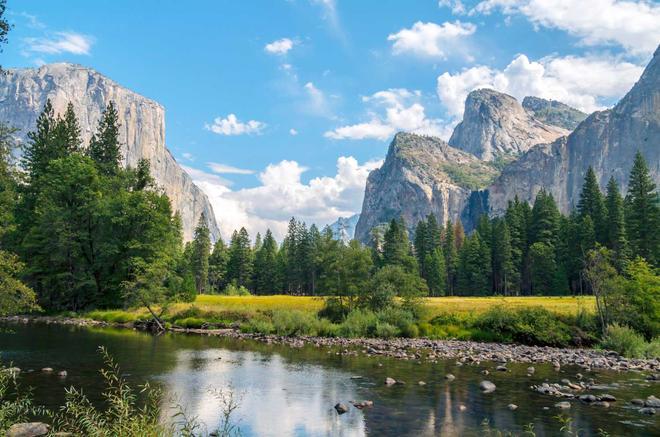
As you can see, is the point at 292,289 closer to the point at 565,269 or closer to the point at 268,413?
the point at 565,269

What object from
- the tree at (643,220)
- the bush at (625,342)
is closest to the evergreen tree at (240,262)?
the tree at (643,220)

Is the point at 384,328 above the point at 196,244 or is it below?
below

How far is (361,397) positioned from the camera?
21.4m

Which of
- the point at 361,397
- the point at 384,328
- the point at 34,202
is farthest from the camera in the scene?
the point at 34,202

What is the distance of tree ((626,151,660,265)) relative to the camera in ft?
248

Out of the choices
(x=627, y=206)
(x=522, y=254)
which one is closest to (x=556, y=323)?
(x=627, y=206)

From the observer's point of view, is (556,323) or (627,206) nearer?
(556,323)

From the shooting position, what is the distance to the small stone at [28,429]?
46.8ft

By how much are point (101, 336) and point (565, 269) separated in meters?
78.0

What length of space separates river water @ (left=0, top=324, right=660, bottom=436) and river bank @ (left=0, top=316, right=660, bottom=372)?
6.84ft

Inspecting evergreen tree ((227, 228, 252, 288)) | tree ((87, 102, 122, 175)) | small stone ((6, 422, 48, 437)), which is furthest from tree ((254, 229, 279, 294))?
small stone ((6, 422, 48, 437))

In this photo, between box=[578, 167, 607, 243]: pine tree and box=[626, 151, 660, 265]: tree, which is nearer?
box=[626, 151, 660, 265]: tree

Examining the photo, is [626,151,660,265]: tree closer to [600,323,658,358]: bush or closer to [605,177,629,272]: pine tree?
[605,177,629,272]: pine tree

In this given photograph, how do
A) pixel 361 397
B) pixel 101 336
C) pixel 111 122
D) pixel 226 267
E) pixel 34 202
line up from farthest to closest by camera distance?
1. pixel 226 267
2. pixel 111 122
3. pixel 34 202
4. pixel 101 336
5. pixel 361 397
